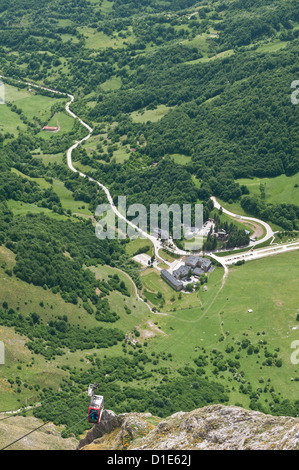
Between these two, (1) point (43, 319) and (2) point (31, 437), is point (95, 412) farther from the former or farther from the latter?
(1) point (43, 319)

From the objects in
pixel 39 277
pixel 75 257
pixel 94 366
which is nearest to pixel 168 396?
pixel 94 366

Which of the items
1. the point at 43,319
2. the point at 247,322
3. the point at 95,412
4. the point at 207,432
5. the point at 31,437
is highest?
the point at 207,432

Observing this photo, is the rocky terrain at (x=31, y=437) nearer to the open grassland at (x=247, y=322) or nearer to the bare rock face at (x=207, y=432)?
the bare rock face at (x=207, y=432)

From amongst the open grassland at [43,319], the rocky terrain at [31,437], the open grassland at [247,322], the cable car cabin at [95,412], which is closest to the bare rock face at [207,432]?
the cable car cabin at [95,412]

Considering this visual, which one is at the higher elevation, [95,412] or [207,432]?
[207,432]

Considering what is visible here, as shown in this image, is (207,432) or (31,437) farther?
(31,437)

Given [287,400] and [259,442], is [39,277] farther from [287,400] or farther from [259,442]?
[259,442]

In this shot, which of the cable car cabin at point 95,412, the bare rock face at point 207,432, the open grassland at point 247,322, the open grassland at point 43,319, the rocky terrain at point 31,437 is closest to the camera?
the bare rock face at point 207,432

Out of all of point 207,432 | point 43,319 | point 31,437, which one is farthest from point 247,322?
point 207,432
